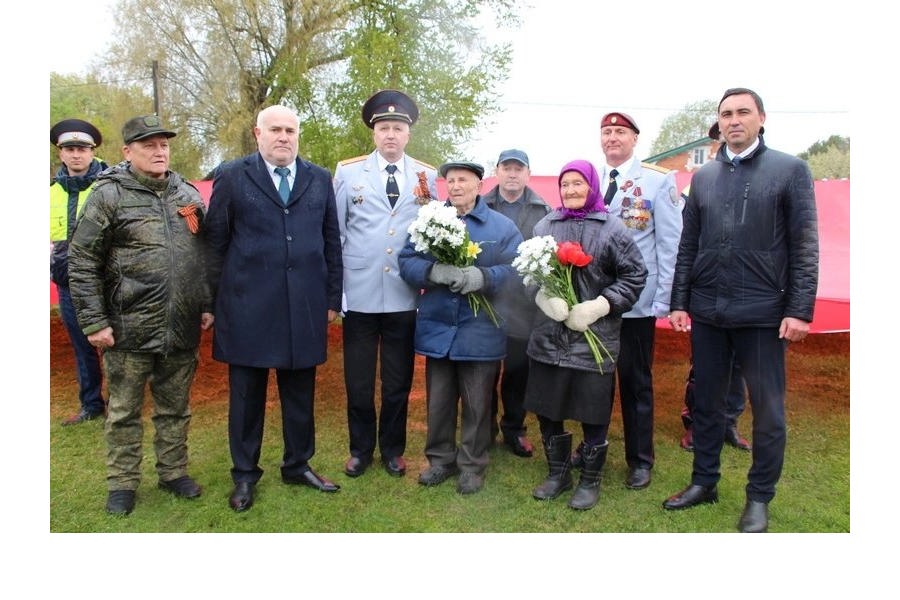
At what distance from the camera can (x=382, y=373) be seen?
142 inches

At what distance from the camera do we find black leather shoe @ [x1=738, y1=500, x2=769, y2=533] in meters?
2.94

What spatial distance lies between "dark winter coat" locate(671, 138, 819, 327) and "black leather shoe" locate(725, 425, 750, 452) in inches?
58.8

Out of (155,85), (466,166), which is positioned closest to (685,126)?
(466,166)

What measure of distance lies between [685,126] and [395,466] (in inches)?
128

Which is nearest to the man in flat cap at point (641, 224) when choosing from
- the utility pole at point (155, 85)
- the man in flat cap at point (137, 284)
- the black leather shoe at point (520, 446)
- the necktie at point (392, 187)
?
the black leather shoe at point (520, 446)

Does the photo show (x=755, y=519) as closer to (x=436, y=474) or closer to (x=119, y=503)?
(x=436, y=474)

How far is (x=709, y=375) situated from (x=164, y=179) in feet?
9.31

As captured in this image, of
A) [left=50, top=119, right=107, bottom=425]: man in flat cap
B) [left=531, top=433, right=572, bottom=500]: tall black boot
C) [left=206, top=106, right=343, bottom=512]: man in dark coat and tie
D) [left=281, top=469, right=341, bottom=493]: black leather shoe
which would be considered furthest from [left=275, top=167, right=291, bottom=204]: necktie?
[left=531, top=433, right=572, bottom=500]: tall black boot

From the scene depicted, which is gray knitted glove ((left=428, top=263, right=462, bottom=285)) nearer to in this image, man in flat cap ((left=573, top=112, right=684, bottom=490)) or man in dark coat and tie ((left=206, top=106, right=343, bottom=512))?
man in dark coat and tie ((left=206, top=106, right=343, bottom=512))

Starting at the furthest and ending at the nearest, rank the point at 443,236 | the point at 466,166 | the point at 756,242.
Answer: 1. the point at 466,166
2. the point at 443,236
3. the point at 756,242

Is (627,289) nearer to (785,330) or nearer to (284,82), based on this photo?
(785,330)

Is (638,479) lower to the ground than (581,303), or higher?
lower

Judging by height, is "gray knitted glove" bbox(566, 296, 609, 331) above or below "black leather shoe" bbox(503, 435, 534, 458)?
above

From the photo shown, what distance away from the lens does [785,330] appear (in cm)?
277
